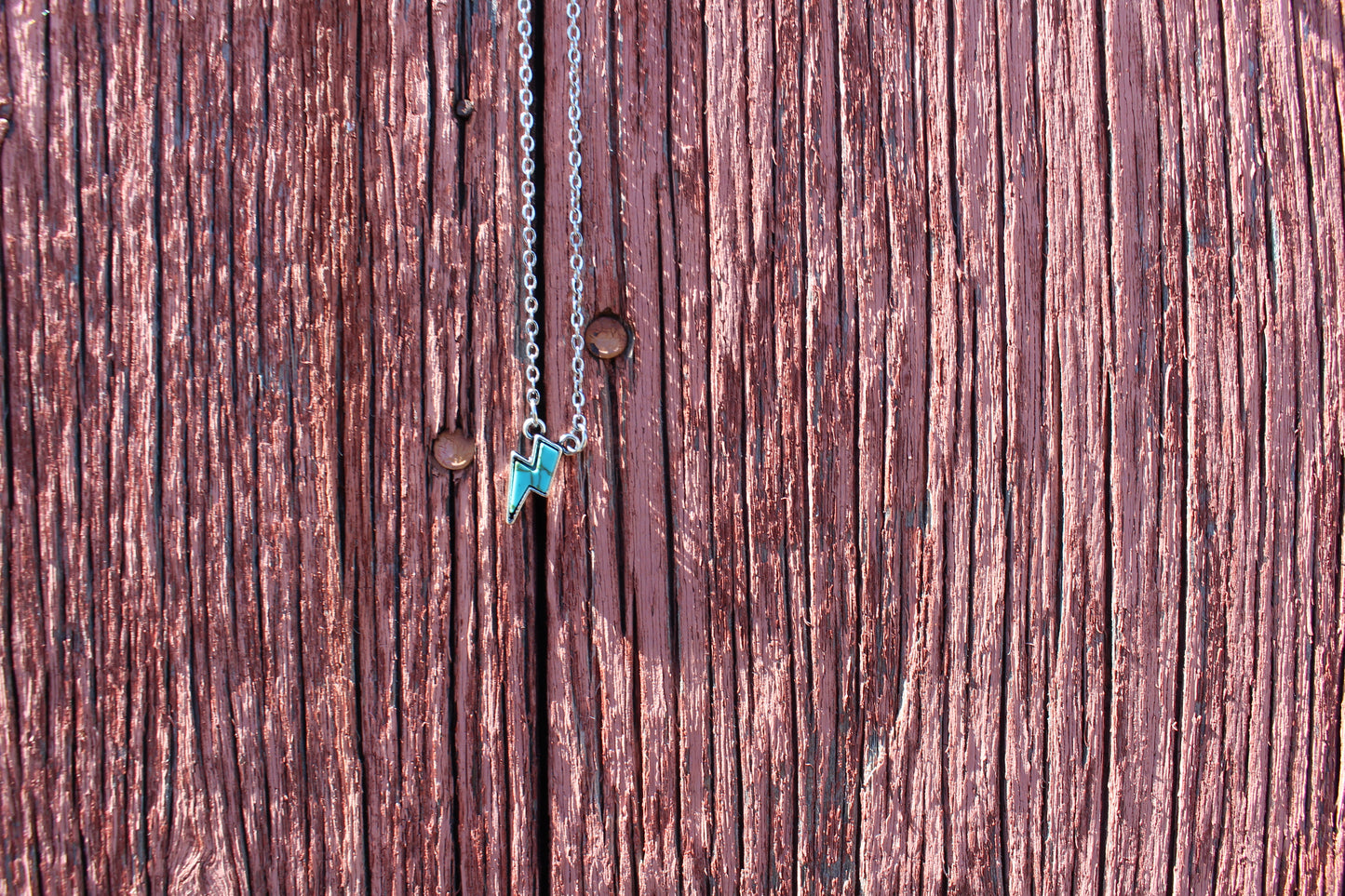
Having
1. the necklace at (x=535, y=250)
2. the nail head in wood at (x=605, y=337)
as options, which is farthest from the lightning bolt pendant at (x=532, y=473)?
the nail head in wood at (x=605, y=337)

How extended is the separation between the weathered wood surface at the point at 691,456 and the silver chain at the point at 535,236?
2 cm

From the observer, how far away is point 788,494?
123cm

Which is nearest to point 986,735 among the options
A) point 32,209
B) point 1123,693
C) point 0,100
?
point 1123,693

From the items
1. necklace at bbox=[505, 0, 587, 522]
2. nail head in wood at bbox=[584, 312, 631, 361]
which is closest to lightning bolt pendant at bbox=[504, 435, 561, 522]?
necklace at bbox=[505, 0, 587, 522]

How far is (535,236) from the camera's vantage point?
120 centimetres

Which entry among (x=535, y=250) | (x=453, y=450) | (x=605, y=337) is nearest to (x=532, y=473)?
(x=453, y=450)

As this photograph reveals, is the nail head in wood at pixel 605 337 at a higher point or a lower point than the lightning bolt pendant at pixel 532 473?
higher

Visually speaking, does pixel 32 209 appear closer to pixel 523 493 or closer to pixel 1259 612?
pixel 523 493

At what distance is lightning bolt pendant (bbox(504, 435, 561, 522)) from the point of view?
3.73 ft

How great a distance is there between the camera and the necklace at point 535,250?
3.88ft

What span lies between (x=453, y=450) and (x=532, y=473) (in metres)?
0.13

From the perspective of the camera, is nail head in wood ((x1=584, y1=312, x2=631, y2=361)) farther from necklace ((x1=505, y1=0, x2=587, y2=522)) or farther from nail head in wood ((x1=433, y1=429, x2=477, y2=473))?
nail head in wood ((x1=433, y1=429, x2=477, y2=473))

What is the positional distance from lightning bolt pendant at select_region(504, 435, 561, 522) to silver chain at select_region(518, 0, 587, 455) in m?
0.04

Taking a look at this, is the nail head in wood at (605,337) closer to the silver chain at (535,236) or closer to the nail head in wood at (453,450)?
the silver chain at (535,236)
